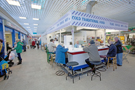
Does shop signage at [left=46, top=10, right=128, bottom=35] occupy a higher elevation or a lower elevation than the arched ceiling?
lower

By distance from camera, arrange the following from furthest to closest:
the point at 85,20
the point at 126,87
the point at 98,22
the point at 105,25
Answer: the point at 105,25 → the point at 98,22 → the point at 85,20 → the point at 126,87

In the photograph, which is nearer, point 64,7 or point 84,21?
point 84,21

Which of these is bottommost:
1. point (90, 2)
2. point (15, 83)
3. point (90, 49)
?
point (15, 83)

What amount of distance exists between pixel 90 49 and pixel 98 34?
19.1 feet

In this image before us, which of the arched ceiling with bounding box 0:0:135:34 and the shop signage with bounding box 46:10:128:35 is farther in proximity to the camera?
the arched ceiling with bounding box 0:0:135:34

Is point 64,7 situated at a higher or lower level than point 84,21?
higher

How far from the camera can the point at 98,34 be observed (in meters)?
7.72

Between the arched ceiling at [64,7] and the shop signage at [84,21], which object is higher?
the arched ceiling at [64,7]

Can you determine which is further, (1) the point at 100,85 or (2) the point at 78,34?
(2) the point at 78,34

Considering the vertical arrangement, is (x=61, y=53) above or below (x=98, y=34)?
below

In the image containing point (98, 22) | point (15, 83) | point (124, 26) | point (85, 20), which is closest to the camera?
point (15, 83)

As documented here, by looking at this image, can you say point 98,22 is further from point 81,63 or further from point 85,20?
point 81,63

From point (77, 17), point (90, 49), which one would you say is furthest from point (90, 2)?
point (90, 49)

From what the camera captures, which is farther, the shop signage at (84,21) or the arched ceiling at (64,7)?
A: the arched ceiling at (64,7)
